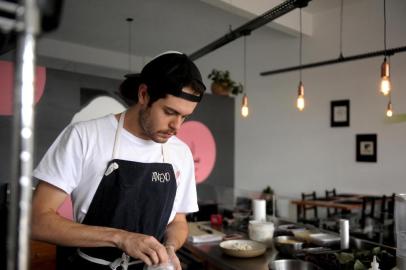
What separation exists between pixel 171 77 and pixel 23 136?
108 cm

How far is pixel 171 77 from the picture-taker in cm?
152

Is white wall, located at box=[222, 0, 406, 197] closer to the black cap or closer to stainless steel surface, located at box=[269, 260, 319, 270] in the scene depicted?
stainless steel surface, located at box=[269, 260, 319, 270]

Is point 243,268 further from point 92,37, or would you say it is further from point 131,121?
point 92,37

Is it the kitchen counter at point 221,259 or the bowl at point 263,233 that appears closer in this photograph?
the kitchen counter at point 221,259

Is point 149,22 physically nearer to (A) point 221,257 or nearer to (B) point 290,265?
(A) point 221,257

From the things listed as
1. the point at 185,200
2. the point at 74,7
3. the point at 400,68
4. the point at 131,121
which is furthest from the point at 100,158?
the point at 400,68

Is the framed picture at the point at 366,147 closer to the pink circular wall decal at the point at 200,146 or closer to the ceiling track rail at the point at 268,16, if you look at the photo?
the pink circular wall decal at the point at 200,146

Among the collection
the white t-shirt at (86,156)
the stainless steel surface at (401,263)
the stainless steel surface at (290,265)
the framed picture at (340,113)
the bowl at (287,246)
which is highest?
the framed picture at (340,113)

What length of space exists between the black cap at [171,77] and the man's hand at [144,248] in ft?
1.89

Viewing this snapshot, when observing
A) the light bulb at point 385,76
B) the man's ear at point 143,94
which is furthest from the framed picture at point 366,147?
the man's ear at point 143,94

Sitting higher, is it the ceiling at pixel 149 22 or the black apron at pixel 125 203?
the ceiling at pixel 149 22

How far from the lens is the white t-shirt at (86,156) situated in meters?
1.45

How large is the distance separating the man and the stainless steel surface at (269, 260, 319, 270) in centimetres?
61

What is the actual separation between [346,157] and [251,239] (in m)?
4.14
